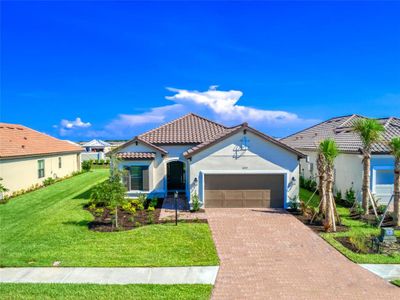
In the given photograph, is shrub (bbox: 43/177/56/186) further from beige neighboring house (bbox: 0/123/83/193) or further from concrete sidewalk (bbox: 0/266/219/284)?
concrete sidewalk (bbox: 0/266/219/284)

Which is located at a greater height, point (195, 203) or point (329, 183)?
point (329, 183)

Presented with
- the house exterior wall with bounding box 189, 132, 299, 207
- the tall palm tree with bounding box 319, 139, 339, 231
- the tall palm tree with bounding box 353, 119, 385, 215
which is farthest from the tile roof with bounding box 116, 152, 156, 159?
the tall palm tree with bounding box 353, 119, 385, 215

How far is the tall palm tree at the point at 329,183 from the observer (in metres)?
14.4

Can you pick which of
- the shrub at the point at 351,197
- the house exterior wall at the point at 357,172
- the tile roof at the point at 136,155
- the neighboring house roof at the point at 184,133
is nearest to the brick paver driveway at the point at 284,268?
the shrub at the point at 351,197

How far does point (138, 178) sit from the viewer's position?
21203mm

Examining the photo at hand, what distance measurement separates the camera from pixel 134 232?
45.6ft

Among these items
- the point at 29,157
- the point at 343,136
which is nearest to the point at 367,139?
the point at 343,136

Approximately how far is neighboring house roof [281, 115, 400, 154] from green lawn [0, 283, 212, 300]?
1450cm

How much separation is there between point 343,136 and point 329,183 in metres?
9.29

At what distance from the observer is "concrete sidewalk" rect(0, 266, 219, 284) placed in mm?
9281

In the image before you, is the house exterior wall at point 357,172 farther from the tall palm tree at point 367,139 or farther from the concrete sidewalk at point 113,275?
the concrete sidewalk at point 113,275

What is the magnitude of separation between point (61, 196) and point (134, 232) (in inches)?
473

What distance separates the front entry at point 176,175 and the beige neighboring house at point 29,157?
11.5 m

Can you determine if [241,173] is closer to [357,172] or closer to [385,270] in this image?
[357,172]
